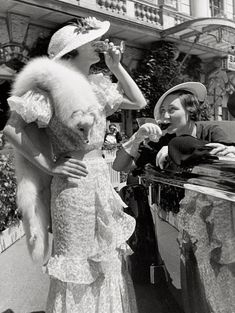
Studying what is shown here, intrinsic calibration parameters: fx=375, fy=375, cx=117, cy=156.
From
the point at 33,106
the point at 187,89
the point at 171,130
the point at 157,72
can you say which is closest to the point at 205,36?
the point at 157,72

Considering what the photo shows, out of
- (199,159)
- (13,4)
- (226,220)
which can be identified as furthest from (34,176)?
(13,4)

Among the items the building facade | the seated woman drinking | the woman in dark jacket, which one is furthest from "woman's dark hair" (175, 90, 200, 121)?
the building facade

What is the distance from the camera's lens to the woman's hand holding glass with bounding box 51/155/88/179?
4.95ft

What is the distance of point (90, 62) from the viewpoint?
163cm

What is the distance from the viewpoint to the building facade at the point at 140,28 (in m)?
8.63

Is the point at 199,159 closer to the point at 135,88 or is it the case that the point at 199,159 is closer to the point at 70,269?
the point at 135,88

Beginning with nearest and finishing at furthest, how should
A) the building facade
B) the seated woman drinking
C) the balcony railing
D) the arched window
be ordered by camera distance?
the seated woman drinking < the building facade < the balcony railing < the arched window

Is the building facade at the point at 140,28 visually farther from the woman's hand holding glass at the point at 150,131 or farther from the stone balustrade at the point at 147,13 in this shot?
the woman's hand holding glass at the point at 150,131

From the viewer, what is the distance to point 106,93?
5.56ft

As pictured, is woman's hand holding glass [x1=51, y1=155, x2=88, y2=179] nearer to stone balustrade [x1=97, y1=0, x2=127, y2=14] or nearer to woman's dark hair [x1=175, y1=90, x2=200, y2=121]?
woman's dark hair [x1=175, y1=90, x2=200, y2=121]

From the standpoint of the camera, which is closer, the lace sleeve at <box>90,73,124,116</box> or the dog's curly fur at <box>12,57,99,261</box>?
the dog's curly fur at <box>12,57,99,261</box>

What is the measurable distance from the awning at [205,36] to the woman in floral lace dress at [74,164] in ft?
34.2

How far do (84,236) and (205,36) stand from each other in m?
12.4

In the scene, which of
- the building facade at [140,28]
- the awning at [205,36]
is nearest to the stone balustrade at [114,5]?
the building facade at [140,28]
